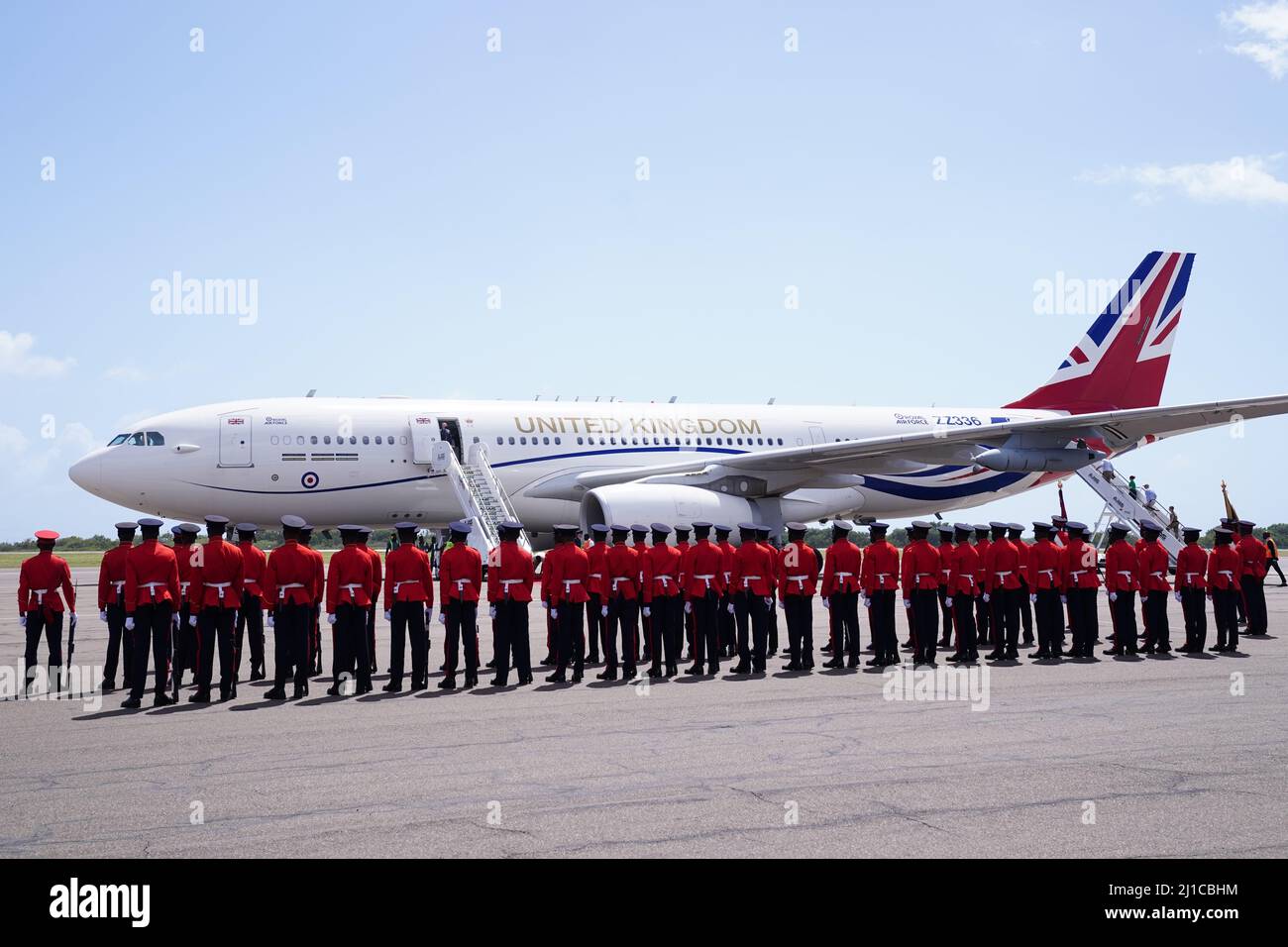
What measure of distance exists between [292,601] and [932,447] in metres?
14.3

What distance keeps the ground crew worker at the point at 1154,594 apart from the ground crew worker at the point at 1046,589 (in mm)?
984

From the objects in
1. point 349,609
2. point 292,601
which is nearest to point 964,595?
point 349,609

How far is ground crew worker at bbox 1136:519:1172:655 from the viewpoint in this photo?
1377 centimetres

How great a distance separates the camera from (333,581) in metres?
11.1

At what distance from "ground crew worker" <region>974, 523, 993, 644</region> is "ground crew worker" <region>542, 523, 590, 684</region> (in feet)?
15.6

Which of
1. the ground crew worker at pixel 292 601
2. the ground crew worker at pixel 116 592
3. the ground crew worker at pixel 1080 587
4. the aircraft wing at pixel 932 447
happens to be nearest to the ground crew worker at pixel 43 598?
the ground crew worker at pixel 116 592

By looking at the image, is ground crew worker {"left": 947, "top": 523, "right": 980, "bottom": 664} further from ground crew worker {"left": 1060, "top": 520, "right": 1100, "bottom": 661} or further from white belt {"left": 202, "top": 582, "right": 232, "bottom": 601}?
white belt {"left": 202, "top": 582, "right": 232, "bottom": 601}

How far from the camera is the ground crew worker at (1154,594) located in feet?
45.2

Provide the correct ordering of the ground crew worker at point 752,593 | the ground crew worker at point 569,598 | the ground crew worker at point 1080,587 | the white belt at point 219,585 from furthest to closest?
the ground crew worker at point 1080,587
the ground crew worker at point 752,593
the ground crew worker at point 569,598
the white belt at point 219,585

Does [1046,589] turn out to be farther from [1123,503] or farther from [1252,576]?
[1123,503]

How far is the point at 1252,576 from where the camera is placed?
15.3 metres

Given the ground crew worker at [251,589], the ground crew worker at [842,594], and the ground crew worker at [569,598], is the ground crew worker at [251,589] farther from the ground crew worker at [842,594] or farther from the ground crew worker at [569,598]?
the ground crew worker at [842,594]
